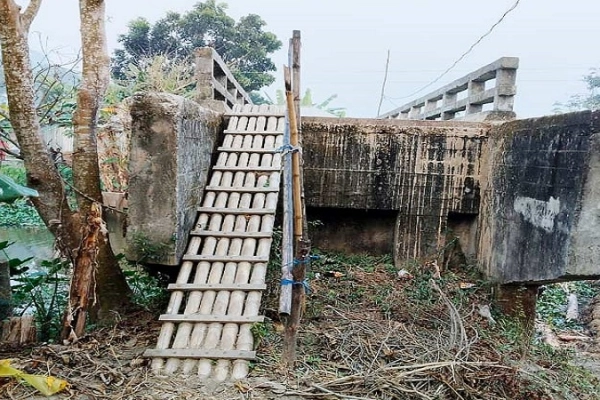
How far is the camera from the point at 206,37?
15.5m

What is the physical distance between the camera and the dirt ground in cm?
261

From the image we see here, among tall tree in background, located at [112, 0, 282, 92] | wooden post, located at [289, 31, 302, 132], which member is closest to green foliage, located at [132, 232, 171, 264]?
wooden post, located at [289, 31, 302, 132]

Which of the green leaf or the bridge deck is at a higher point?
the green leaf

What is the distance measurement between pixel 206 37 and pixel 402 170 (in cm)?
1229

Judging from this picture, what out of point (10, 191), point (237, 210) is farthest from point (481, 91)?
point (10, 191)

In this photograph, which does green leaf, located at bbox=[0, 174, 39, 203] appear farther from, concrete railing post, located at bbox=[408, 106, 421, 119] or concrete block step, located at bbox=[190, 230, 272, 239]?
concrete railing post, located at bbox=[408, 106, 421, 119]

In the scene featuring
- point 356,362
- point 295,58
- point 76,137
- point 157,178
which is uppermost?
point 295,58

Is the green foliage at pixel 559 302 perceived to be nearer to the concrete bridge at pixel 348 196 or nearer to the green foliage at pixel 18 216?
the concrete bridge at pixel 348 196

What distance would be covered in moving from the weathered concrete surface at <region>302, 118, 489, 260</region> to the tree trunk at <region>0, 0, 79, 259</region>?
2485 mm

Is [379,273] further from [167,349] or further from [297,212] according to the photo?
[167,349]

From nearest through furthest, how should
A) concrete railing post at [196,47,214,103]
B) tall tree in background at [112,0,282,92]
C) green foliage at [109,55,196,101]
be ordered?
concrete railing post at [196,47,214,103] < green foliage at [109,55,196,101] < tall tree in background at [112,0,282,92]

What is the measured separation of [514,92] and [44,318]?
502 centimetres

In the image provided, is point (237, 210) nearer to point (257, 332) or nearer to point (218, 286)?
point (218, 286)

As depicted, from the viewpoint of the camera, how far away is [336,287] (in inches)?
181
